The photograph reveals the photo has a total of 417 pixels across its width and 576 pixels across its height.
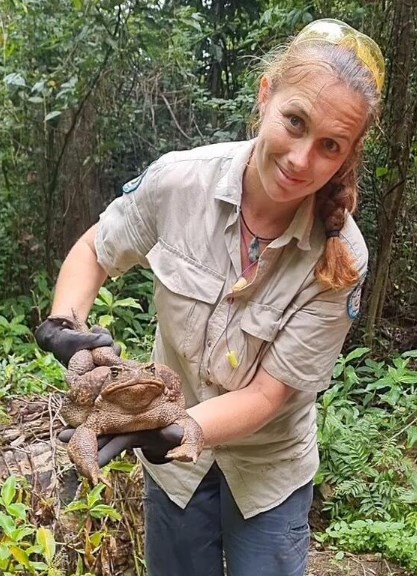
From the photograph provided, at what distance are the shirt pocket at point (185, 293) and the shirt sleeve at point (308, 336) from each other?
0.59ft

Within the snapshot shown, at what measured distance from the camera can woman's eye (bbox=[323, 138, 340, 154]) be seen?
149 centimetres

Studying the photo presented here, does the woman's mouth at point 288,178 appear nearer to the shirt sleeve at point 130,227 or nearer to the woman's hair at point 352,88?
the woman's hair at point 352,88

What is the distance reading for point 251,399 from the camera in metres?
1.65

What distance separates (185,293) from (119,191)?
373 centimetres

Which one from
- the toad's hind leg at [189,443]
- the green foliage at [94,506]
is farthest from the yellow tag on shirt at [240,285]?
the green foliage at [94,506]

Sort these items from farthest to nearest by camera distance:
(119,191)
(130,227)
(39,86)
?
(119,191) < (39,86) < (130,227)

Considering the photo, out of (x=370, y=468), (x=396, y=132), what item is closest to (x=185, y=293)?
(x=370, y=468)

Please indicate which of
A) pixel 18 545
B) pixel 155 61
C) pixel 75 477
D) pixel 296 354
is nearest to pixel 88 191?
pixel 155 61

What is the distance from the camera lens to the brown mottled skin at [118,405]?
1370 millimetres

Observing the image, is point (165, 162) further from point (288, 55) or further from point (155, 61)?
point (155, 61)

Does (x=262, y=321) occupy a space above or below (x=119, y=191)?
above

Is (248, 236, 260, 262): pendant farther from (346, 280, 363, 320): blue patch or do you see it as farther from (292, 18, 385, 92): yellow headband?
Result: (292, 18, 385, 92): yellow headband

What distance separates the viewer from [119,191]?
5.34 metres

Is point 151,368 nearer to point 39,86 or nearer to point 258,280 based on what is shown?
point 258,280
